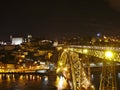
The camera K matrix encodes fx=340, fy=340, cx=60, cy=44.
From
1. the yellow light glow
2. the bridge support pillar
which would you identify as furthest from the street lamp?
the bridge support pillar

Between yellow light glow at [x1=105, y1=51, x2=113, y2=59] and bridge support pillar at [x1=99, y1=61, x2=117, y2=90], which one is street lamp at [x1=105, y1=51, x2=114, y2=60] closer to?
yellow light glow at [x1=105, y1=51, x2=113, y2=59]

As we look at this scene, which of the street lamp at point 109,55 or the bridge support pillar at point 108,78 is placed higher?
the street lamp at point 109,55

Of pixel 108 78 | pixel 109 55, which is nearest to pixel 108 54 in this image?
pixel 109 55

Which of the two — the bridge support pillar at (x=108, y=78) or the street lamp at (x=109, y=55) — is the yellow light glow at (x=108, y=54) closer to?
the street lamp at (x=109, y=55)

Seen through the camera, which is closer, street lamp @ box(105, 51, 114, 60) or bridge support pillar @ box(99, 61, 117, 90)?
bridge support pillar @ box(99, 61, 117, 90)

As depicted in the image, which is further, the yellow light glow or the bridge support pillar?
the yellow light glow

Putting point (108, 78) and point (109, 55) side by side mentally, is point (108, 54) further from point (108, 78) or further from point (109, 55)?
point (108, 78)

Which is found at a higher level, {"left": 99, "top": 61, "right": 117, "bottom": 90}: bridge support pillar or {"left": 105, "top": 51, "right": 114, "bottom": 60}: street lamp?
{"left": 105, "top": 51, "right": 114, "bottom": 60}: street lamp

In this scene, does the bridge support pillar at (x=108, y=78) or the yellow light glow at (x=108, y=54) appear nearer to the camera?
the bridge support pillar at (x=108, y=78)

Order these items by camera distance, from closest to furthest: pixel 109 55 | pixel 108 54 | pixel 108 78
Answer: pixel 108 78, pixel 109 55, pixel 108 54

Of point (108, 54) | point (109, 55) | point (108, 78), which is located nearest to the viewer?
point (108, 78)

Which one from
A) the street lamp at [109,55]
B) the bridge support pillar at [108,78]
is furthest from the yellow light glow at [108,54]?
the bridge support pillar at [108,78]
